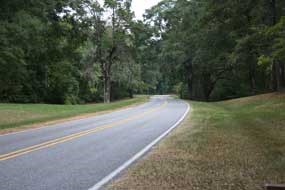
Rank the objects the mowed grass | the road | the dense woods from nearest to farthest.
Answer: the mowed grass < the road < the dense woods

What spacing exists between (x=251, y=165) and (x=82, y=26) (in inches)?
604

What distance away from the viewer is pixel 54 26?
18.7m

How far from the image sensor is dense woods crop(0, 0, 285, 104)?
1873cm

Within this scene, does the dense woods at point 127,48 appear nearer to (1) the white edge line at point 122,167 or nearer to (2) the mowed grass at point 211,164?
(2) the mowed grass at point 211,164

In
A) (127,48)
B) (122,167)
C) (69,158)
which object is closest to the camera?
(122,167)

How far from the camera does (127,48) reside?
4378cm

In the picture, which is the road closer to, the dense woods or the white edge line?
the white edge line

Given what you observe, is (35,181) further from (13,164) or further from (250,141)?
(250,141)

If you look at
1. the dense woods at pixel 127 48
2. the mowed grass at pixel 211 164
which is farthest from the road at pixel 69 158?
the dense woods at pixel 127 48

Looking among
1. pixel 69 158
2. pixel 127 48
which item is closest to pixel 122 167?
pixel 69 158

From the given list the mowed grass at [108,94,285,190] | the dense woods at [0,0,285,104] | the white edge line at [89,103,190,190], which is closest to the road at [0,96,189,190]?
the white edge line at [89,103,190,190]

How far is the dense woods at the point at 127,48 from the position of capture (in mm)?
18734

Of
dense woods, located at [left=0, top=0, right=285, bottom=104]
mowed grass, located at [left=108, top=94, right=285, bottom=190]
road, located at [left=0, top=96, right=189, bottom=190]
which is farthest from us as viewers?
dense woods, located at [left=0, top=0, right=285, bottom=104]

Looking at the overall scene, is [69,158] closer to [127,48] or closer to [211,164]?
[211,164]
